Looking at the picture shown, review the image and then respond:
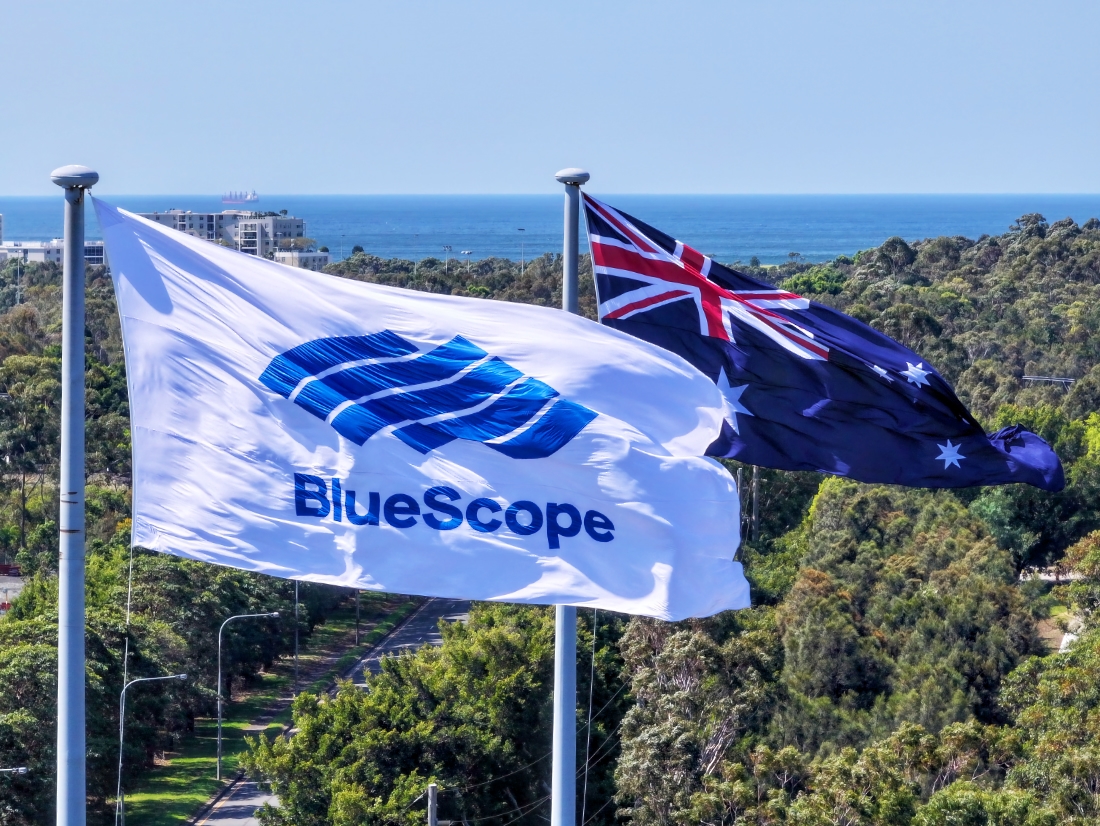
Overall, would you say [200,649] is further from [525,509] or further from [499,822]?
[525,509]

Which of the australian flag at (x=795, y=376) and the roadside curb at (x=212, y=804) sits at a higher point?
the australian flag at (x=795, y=376)

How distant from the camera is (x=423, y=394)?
7836mm

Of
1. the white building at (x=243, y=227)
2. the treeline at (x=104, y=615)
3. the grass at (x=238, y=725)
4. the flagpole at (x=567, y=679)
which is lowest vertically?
the grass at (x=238, y=725)

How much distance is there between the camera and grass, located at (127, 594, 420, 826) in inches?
1286

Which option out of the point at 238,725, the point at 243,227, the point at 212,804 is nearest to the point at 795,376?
the point at 212,804

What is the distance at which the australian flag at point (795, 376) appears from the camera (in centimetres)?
1045

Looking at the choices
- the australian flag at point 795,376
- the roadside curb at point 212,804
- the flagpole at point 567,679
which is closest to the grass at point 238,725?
the roadside curb at point 212,804

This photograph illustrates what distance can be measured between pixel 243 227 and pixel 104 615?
12508cm

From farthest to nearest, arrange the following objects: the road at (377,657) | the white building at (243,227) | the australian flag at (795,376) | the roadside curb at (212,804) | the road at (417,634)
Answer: the white building at (243,227), the road at (417,634), the road at (377,657), the roadside curb at (212,804), the australian flag at (795,376)

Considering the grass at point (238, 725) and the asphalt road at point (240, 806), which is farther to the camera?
the grass at point (238, 725)

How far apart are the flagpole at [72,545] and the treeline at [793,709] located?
1397 cm

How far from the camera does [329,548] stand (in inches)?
295

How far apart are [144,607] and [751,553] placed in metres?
17.2
